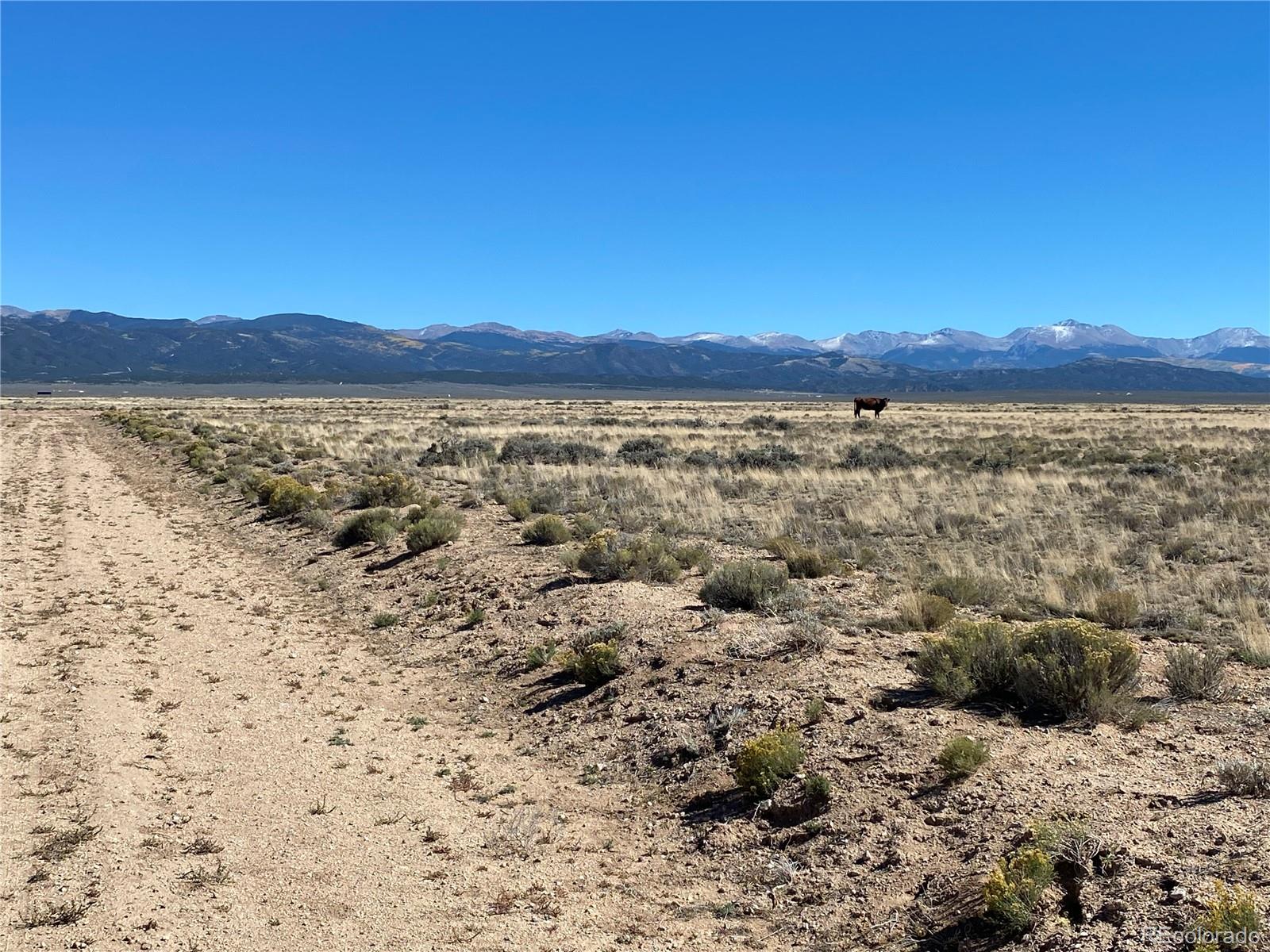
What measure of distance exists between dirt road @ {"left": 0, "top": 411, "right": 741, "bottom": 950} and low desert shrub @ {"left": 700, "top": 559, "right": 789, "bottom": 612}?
322cm

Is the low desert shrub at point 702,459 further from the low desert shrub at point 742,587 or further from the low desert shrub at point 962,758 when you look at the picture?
the low desert shrub at point 962,758

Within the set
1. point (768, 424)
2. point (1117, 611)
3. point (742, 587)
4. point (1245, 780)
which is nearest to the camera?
point (1245, 780)

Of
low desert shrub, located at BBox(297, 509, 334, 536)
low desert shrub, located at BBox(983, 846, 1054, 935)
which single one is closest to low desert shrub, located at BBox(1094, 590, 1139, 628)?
low desert shrub, located at BBox(983, 846, 1054, 935)

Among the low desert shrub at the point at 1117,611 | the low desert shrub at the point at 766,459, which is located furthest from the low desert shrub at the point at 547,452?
the low desert shrub at the point at 1117,611

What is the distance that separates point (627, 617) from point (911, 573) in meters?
4.58

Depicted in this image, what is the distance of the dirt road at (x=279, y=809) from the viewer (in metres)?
4.87

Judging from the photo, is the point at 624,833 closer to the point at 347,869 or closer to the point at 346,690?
the point at 347,869

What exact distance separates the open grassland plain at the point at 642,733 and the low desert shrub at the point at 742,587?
51mm

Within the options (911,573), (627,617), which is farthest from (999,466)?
(627,617)

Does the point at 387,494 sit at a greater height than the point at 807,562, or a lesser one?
greater

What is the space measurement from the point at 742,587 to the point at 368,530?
795cm

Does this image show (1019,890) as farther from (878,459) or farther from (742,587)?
(878,459)

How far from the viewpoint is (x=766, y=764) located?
238 inches

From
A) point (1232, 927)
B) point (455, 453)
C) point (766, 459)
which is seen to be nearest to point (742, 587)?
point (1232, 927)
